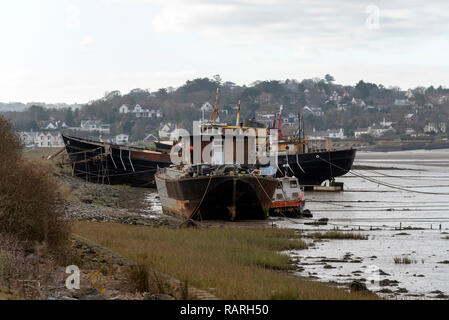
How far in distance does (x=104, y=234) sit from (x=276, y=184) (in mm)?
15018

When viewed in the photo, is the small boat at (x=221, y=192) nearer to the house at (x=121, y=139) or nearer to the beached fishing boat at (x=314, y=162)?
the beached fishing boat at (x=314, y=162)

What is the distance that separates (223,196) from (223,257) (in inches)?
541

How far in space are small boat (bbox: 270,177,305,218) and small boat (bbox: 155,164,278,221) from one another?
6.22 feet

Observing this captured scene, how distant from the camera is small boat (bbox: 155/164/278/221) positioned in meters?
35.0

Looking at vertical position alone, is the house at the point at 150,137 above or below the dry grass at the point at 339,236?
above

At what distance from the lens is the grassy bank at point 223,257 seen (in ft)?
51.4

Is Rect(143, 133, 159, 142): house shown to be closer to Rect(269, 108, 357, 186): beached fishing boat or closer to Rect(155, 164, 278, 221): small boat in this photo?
Rect(269, 108, 357, 186): beached fishing boat

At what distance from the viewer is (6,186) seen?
16.8 m

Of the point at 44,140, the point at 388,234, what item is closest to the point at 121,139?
the point at 44,140

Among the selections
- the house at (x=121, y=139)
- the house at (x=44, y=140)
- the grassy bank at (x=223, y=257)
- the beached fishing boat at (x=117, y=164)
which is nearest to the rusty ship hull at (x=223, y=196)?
the grassy bank at (x=223, y=257)

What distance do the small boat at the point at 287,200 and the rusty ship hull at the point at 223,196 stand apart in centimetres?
188

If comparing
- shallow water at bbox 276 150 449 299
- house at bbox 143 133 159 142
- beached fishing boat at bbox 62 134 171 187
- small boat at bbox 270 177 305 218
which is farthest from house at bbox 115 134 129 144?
small boat at bbox 270 177 305 218
